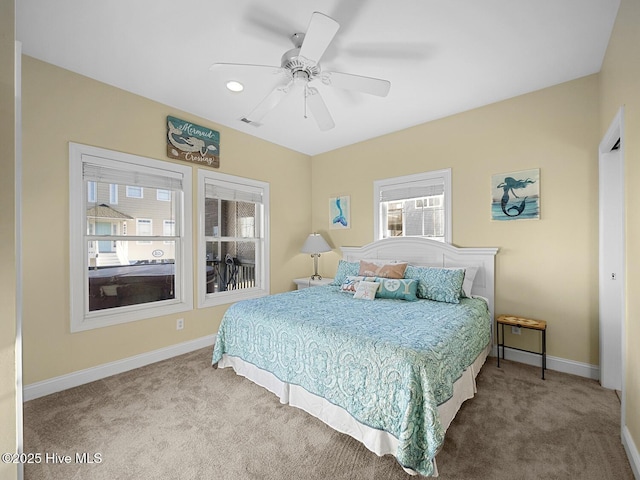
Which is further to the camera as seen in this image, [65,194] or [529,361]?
[529,361]

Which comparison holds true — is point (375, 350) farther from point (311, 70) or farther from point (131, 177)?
point (131, 177)

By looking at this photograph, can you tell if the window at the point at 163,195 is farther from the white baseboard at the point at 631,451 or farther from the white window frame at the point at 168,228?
the white baseboard at the point at 631,451

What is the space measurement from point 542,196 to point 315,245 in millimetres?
2766

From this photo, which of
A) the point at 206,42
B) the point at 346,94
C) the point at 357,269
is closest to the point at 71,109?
the point at 206,42

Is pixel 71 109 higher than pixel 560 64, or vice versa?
pixel 560 64

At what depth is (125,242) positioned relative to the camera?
2965 mm

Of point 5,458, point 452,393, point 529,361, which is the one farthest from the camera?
point 529,361

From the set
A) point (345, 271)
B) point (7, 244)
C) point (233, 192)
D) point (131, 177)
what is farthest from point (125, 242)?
point (345, 271)

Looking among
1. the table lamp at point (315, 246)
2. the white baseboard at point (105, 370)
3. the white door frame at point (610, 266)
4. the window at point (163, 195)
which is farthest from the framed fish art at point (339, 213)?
the white door frame at point (610, 266)

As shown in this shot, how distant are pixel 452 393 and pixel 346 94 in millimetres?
2738

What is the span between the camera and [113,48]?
223 centimetres

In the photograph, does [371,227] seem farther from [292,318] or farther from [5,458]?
[5,458]

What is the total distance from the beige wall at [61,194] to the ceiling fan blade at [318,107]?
172cm

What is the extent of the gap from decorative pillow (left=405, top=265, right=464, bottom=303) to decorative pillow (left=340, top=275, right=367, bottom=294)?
0.60 m
